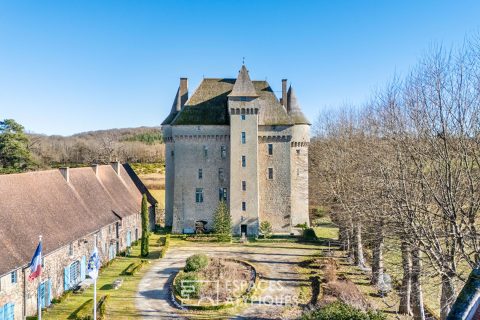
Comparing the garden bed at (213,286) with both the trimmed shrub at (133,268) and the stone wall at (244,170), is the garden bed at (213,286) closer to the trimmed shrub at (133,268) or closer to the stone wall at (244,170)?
the trimmed shrub at (133,268)

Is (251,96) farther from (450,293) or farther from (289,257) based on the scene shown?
(450,293)

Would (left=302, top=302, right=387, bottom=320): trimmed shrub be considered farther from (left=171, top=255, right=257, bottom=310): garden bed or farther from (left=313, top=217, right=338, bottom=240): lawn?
(left=313, top=217, right=338, bottom=240): lawn

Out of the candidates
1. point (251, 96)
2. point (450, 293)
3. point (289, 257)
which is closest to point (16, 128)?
point (251, 96)

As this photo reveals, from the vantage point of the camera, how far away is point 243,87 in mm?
39844

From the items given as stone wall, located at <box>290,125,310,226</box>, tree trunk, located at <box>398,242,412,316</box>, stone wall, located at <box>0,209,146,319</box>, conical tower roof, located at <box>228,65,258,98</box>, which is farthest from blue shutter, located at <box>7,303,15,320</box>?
stone wall, located at <box>290,125,310,226</box>

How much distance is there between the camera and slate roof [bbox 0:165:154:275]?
60.9 feet

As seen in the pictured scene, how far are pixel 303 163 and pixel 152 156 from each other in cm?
8003

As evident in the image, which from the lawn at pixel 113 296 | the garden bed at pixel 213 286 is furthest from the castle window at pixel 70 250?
the garden bed at pixel 213 286

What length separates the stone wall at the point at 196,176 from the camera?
42312 mm

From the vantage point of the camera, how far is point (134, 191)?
4178cm

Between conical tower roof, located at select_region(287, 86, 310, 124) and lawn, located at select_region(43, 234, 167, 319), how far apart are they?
25558 mm

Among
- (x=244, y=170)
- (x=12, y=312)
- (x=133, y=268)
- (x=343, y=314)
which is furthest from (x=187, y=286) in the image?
(x=244, y=170)

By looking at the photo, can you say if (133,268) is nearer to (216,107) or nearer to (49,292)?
(49,292)

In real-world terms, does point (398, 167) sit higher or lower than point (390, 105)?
lower
